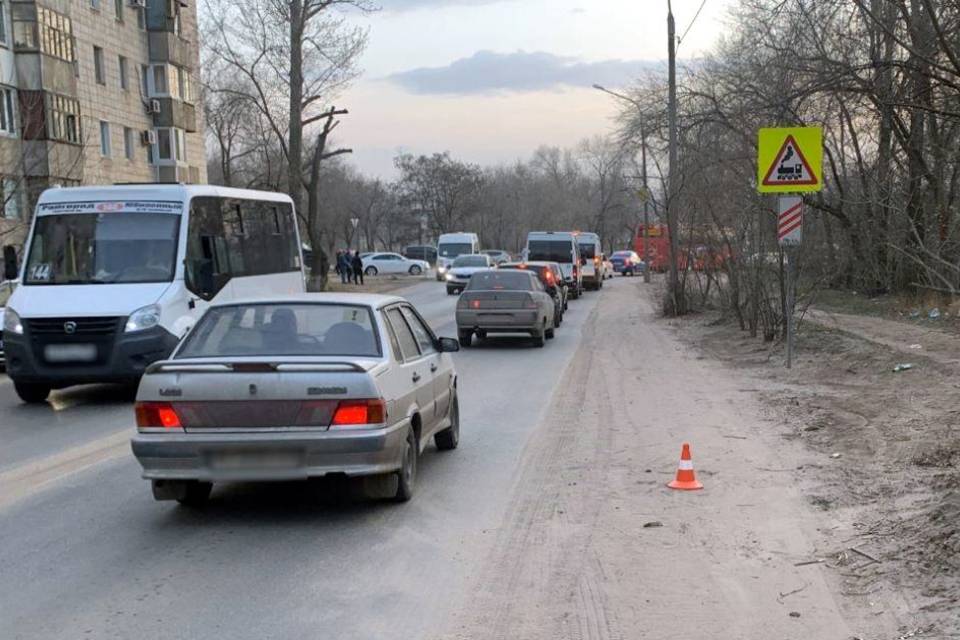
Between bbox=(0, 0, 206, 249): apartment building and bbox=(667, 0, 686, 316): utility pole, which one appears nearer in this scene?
bbox=(667, 0, 686, 316): utility pole

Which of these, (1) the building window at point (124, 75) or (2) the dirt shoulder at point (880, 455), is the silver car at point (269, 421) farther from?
(1) the building window at point (124, 75)

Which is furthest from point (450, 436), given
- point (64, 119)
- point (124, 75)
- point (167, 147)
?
point (167, 147)

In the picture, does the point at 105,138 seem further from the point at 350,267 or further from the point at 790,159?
the point at 790,159

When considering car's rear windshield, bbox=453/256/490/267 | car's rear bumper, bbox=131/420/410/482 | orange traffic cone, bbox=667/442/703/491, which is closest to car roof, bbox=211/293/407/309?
car's rear bumper, bbox=131/420/410/482

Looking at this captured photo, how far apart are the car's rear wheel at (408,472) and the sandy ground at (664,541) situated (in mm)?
816

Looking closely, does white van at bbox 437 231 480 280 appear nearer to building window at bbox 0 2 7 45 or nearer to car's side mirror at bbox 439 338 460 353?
building window at bbox 0 2 7 45

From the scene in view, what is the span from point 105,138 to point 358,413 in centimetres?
4049

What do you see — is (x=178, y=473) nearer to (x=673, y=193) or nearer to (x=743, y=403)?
(x=743, y=403)

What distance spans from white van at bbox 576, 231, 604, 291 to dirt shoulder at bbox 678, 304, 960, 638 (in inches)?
1082

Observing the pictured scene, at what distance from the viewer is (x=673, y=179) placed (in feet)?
84.5

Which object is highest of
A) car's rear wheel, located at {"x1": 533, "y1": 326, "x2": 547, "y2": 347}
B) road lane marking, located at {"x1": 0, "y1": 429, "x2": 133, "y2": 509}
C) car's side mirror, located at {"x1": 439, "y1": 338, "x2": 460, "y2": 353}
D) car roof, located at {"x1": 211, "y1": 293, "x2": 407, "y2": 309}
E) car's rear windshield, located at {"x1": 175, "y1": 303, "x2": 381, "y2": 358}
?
car roof, located at {"x1": 211, "y1": 293, "x2": 407, "y2": 309}

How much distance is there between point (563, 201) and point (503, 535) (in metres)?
110

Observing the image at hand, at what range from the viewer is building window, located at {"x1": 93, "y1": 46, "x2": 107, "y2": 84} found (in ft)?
139

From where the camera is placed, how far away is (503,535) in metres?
6.50
